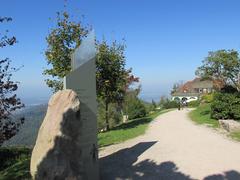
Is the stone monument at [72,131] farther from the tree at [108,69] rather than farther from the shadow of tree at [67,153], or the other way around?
the tree at [108,69]

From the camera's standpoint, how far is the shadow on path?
36.2ft

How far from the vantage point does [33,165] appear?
8898mm

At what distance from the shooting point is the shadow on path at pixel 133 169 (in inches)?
434

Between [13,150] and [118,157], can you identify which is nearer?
[118,157]

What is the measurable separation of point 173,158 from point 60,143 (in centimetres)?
517

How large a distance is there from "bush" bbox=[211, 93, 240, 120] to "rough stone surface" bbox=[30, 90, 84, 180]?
49.9ft

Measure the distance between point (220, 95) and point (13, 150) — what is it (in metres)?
13.1

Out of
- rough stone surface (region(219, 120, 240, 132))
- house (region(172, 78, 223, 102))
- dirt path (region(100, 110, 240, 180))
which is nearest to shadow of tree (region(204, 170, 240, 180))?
dirt path (region(100, 110, 240, 180))

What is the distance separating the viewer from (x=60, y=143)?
29.4ft

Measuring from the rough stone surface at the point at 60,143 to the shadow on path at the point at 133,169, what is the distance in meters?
2.30

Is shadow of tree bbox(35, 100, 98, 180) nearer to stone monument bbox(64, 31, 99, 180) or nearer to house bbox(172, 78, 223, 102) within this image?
stone monument bbox(64, 31, 99, 180)

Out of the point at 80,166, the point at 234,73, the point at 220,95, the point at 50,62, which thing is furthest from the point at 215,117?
the point at 80,166

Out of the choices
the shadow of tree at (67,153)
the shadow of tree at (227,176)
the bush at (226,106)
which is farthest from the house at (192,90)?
the shadow of tree at (67,153)

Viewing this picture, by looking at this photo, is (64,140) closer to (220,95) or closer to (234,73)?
(220,95)
